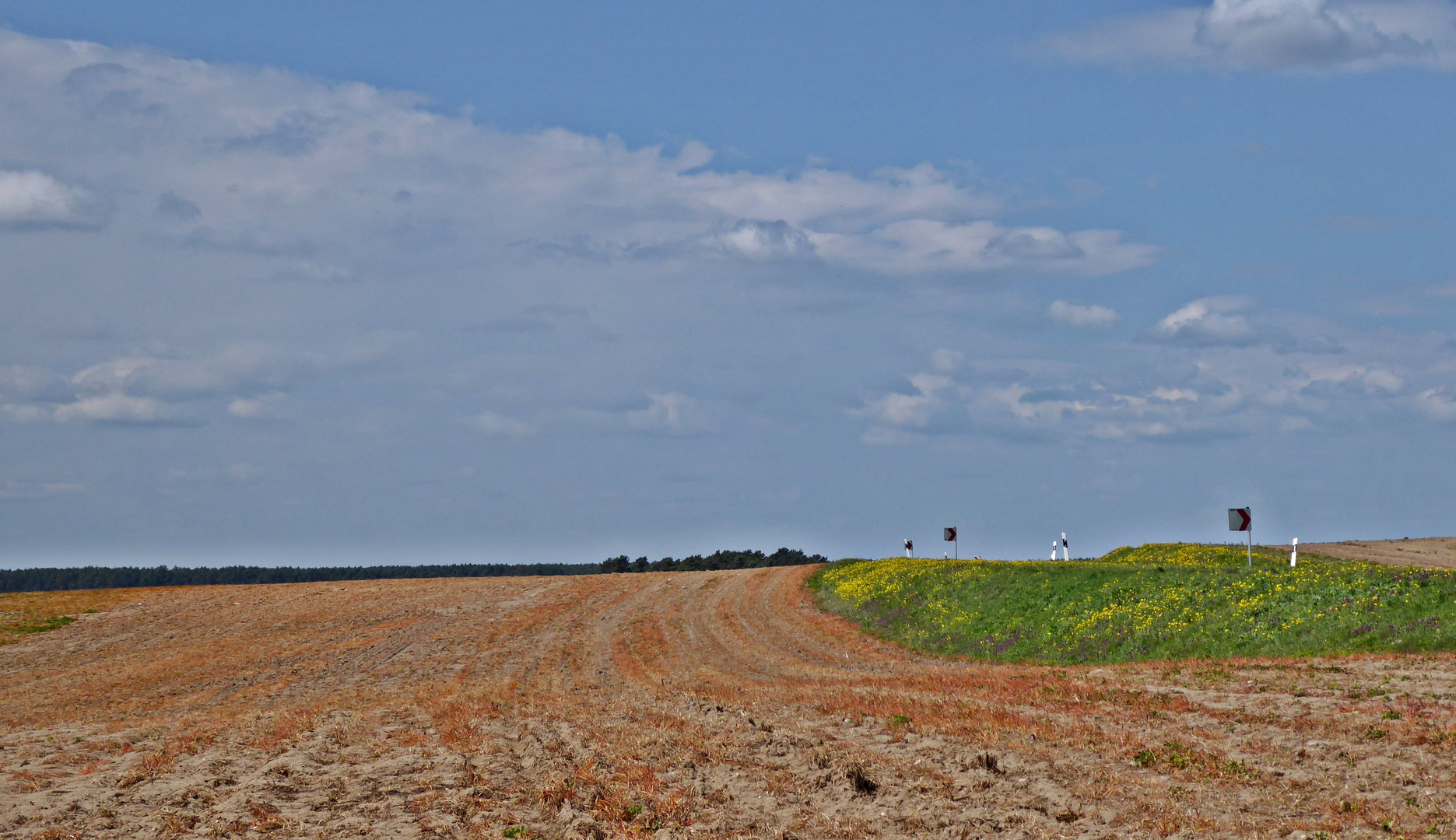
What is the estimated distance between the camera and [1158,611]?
35.0m

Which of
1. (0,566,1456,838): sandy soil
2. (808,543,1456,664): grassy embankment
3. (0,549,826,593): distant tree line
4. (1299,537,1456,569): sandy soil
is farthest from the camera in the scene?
(0,549,826,593): distant tree line

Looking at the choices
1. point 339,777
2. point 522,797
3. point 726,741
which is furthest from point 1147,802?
point 339,777

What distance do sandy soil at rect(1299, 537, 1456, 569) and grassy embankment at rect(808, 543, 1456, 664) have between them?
51.4 ft

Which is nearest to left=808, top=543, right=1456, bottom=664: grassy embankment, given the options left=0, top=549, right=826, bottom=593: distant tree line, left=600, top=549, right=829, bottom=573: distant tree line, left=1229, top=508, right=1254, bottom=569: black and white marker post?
left=1229, top=508, right=1254, bottom=569: black and white marker post

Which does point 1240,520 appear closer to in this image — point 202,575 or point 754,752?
point 754,752

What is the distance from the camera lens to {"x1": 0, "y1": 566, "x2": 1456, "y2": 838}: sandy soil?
44.7 feet

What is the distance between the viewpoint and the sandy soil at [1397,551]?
60688 mm

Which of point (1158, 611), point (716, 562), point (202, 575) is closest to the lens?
point (1158, 611)

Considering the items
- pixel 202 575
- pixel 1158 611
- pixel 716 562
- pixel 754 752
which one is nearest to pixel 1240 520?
pixel 1158 611

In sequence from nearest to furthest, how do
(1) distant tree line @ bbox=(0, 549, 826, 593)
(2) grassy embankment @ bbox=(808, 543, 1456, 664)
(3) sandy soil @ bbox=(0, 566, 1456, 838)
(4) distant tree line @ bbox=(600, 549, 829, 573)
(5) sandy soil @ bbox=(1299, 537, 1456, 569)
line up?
(3) sandy soil @ bbox=(0, 566, 1456, 838) < (2) grassy embankment @ bbox=(808, 543, 1456, 664) < (5) sandy soil @ bbox=(1299, 537, 1456, 569) < (4) distant tree line @ bbox=(600, 549, 829, 573) < (1) distant tree line @ bbox=(0, 549, 826, 593)

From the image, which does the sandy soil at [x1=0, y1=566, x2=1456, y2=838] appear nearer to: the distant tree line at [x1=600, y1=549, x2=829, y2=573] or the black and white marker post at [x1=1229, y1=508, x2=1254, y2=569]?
the black and white marker post at [x1=1229, y1=508, x2=1254, y2=569]

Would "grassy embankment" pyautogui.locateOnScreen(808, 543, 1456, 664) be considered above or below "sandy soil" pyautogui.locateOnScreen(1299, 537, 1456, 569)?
below

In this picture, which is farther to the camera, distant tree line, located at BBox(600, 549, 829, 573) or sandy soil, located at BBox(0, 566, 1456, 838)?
distant tree line, located at BBox(600, 549, 829, 573)

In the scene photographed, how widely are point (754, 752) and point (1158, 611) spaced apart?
22.2 metres
